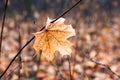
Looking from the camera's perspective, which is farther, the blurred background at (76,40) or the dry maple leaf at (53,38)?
the blurred background at (76,40)

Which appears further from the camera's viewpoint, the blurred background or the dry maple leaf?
the blurred background

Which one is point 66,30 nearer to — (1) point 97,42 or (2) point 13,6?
(1) point 97,42

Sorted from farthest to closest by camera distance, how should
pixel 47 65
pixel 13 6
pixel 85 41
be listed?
pixel 13 6 < pixel 85 41 < pixel 47 65

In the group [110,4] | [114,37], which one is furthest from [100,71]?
[110,4]

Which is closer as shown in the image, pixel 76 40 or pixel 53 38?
pixel 53 38
